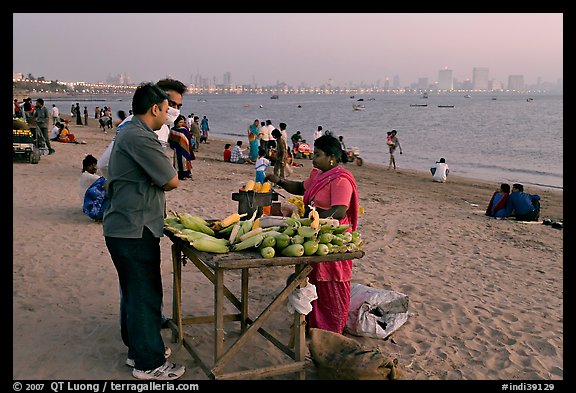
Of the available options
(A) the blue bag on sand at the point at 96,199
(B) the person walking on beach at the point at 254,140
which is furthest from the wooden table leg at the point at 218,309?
(B) the person walking on beach at the point at 254,140

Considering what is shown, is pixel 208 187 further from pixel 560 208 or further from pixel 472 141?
pixel 472 141

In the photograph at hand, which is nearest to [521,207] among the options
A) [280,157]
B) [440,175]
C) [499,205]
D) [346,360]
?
[499,205]

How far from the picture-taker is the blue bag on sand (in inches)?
343

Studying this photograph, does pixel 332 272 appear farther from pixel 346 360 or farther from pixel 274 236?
pixel 274 236

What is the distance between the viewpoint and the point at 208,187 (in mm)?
13188

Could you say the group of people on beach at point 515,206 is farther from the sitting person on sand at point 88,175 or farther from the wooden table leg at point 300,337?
the wooden table leg at point 300,337

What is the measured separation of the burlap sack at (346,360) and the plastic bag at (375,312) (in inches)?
33.5

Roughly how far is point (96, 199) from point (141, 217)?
220 inches

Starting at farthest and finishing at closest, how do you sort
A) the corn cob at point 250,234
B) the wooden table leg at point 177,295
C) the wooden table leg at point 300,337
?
1. the wooden table leg at point 177,295
2. the wooden table leg at point 300,337
3. the corn cob at point 250,234

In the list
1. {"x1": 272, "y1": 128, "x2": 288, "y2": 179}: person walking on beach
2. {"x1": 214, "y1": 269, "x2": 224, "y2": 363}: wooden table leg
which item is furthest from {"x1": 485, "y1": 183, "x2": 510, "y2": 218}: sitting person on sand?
{"x1": 214, "y1": 269, "x2": 224, "y2": 363}: wooden table leg

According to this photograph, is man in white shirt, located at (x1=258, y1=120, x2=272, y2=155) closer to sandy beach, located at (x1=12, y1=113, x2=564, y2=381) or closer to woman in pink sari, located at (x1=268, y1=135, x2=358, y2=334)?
sandy beach, located at (x1=12, y1=113, x2=564, y2=381)

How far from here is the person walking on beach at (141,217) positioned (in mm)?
3596
